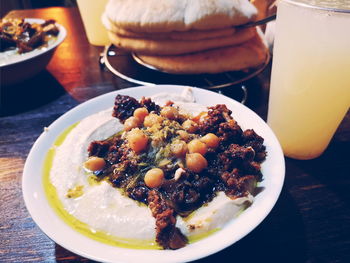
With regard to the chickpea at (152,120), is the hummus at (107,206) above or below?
below

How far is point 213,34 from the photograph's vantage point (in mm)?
2527

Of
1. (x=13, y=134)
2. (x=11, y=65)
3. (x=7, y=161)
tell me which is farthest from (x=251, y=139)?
(x=11, y=65)

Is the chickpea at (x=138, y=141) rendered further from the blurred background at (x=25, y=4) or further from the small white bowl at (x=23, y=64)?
the blurred background at (x=25, y=4)

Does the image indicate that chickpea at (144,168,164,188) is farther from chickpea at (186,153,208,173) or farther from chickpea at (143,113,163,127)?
chickpea at (143,113,163,127)

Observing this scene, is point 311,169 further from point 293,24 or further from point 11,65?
point 11,65

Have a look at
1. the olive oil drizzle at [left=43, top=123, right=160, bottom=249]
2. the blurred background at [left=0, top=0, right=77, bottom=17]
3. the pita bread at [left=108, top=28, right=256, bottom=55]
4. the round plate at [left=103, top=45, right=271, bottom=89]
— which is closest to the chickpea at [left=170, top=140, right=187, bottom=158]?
the olive oil drizzle at [left=43, top=123, right=160, bottom=249]

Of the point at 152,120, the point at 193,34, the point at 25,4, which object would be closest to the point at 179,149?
the point at 152,120

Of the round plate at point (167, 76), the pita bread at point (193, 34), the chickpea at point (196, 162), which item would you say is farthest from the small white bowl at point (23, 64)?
the chickpea at point (196, 162)

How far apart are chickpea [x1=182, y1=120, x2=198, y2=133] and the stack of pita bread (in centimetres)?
87

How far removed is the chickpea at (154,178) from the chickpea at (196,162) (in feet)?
0.53

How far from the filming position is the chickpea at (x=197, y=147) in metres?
1.57

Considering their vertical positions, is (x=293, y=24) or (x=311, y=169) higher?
(x=293, y=24)

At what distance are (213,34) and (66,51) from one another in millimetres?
2097

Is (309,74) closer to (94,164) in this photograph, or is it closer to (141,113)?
(141,113)
